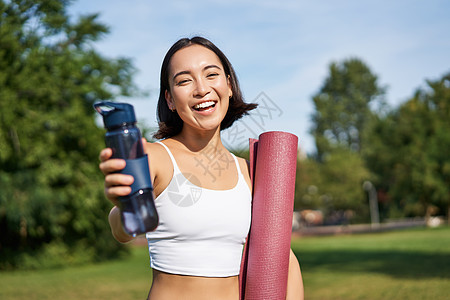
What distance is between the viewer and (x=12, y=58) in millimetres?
17875

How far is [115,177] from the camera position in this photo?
5.09 feet

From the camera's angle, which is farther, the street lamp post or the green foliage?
the street lamp post

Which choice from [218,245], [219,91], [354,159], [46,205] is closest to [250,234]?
[218,245]

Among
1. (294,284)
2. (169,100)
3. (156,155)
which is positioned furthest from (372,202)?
(156,155)

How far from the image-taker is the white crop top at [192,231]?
206cm

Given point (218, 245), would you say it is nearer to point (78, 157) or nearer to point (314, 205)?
point (78, 157)

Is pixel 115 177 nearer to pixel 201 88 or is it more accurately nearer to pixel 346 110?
pixel 201 88

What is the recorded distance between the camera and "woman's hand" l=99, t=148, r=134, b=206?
154 centimetres

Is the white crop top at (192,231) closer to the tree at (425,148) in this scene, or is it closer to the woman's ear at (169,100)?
the woman's ear at (169,100)

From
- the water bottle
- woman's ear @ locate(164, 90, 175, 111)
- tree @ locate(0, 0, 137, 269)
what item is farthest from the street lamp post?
the water bottle

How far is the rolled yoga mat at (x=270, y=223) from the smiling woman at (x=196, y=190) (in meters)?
0.06

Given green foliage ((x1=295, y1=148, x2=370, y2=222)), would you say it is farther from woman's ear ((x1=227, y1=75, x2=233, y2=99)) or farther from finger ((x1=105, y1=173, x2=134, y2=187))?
finger ((x1=105, y1=173, x2=134, y2=187))

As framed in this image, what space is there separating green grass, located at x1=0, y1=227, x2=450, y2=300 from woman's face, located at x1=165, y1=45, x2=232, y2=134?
934cm

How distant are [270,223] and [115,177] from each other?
36.9 inches
